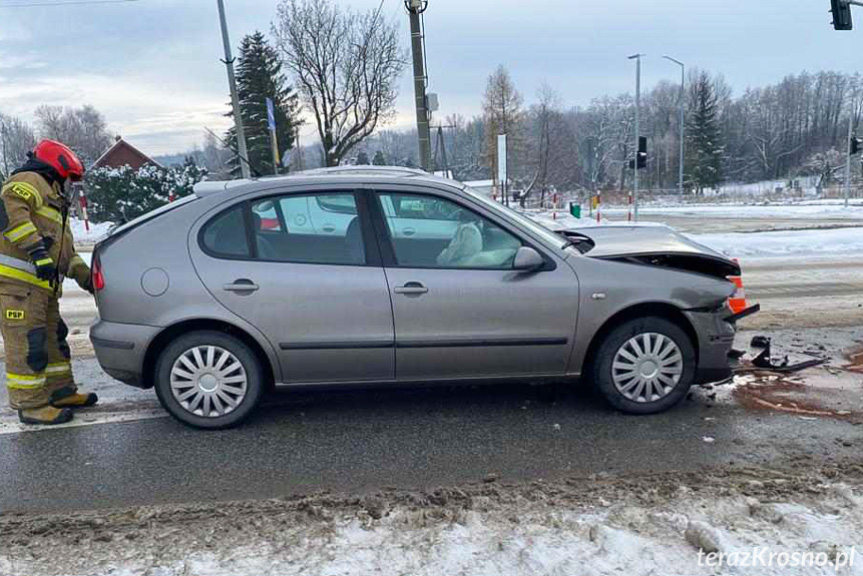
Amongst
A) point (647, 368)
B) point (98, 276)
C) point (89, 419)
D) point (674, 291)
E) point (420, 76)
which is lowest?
point (89, 419)

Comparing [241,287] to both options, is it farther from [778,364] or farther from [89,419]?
[778,364]

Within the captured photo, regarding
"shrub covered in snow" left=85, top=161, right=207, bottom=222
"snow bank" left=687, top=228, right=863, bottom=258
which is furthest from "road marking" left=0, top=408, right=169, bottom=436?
"shrub covered in snow" left=85, top=161, right=207, bottom=222

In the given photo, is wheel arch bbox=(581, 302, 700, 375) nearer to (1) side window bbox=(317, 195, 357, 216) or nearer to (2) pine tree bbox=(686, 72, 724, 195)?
(1) side window bbox=(317, 195, 357, 216)

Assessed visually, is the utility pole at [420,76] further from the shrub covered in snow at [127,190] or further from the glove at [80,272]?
the shrub covered in snow at [127,190]

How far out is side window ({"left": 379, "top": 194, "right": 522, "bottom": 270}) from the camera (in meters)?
3.90

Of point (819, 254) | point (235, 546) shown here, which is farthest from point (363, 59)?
point (235, 546)

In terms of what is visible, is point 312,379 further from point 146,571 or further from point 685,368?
point 685,368

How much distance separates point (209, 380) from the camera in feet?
12.9

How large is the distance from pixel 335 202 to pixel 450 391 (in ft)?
5.47

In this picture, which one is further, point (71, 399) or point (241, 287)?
point (71, 399)

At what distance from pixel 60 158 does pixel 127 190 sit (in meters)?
23.5

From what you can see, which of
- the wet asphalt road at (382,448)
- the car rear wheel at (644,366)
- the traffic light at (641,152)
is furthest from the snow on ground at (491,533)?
the traffic light at (641,152)

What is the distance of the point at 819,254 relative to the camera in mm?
11734

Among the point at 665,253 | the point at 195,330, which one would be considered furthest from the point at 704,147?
the point at 195,330
